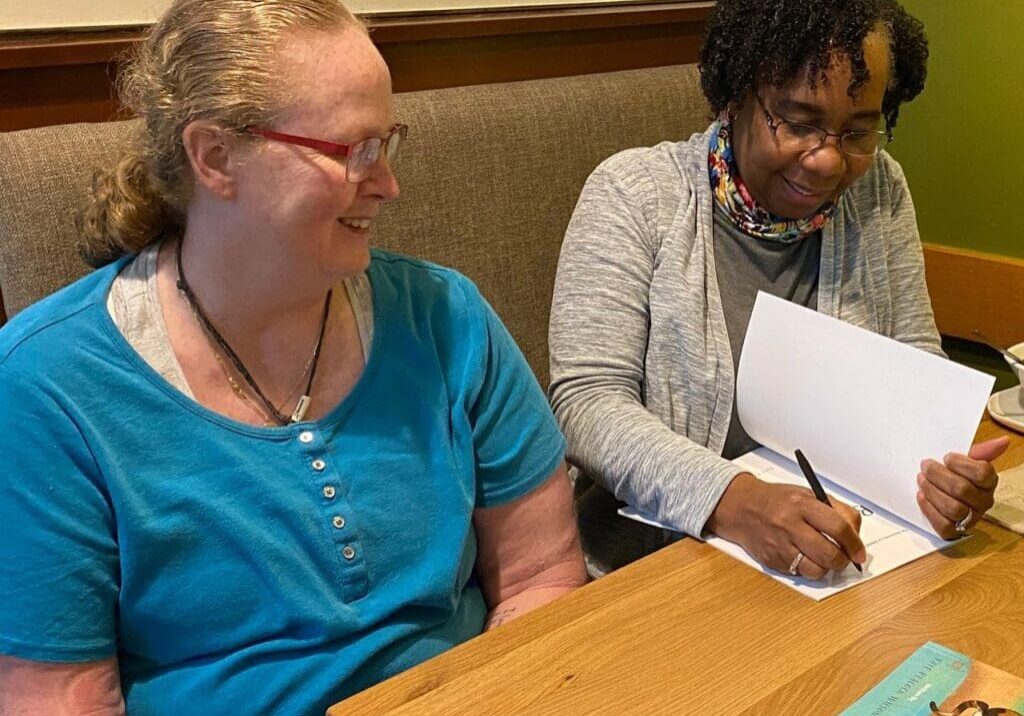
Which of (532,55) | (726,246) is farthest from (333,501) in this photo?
(532,55)

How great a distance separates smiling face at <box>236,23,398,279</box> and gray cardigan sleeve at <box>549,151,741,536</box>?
42 cm

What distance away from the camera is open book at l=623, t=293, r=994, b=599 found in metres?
1.04

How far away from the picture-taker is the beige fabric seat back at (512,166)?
61.5 inches

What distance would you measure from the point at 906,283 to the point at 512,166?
60cm

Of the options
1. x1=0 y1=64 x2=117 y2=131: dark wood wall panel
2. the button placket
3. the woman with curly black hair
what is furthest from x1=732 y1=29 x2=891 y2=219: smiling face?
x1=0 y1=64 x2=117 y2=131: dark wood wall panel

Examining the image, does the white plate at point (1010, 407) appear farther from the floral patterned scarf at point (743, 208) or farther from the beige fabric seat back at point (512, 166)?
the beige fabric seat back at point (512, 166)

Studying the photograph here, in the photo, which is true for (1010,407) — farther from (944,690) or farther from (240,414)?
(240,414)

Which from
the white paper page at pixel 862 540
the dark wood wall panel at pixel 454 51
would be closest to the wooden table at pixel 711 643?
the white paper page at pixel 862 540

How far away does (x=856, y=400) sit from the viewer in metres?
1.12

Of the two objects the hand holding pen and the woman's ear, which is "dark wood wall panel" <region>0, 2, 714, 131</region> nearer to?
the woman's ear

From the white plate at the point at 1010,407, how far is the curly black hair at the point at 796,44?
0.40 metres

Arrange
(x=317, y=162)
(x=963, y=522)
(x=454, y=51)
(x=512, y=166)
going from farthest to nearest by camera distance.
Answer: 1. (x=454, y=51)
2. (x=512, y=166)
3. (x=963, y=522)
4. (x=317, y=162)

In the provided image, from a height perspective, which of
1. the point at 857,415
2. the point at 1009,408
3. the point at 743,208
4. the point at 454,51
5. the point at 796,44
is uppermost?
the point at 796,44

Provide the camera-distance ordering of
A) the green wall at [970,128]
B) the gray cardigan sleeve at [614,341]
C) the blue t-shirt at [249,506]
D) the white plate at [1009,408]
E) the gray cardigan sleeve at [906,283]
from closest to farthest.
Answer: the blue t-shirt at [249,506], the gray cardigan sleeve at [614,341], the white plate at [1009,408], the gray cardigan sleeve at [906,283], the green wall at [970,128]
